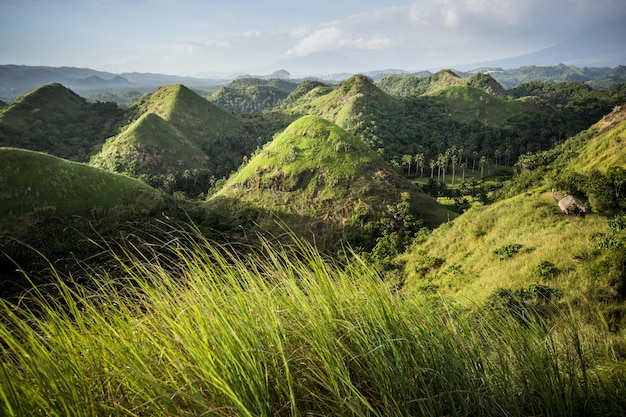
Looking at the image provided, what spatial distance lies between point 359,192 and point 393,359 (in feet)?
188

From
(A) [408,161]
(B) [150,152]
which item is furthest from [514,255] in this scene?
(B) [150,152]

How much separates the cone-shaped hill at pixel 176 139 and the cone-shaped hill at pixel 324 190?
4548cm

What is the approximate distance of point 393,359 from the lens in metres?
2.13

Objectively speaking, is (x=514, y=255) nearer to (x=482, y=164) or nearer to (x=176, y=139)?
(x=482, y=164)

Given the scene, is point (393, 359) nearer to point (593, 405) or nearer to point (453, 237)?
point (593, 405)

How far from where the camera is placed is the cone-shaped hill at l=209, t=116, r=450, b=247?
2122 inches

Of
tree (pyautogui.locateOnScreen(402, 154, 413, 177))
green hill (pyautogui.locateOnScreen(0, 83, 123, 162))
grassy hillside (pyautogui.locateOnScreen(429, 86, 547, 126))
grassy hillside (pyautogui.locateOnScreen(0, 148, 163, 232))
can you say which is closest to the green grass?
grassy hillside (pyautogui.locateOnScreen(0, 148, 163, 232))

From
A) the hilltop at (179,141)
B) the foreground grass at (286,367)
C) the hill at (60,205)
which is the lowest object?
the hill at (60,205)

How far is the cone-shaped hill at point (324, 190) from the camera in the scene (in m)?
53.9

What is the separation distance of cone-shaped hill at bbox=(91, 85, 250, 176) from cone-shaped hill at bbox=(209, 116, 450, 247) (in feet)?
149

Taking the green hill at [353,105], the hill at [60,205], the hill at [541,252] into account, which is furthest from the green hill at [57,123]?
the hill at [541,252]

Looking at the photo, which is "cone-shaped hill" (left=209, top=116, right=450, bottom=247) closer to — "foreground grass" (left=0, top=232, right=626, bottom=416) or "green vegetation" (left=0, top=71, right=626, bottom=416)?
"green vegetation" (left=0, top=71, right=626, bottom=416)

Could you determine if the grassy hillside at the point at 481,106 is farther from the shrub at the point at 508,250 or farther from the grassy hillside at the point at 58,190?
the grassy hillside at the point at 58,190

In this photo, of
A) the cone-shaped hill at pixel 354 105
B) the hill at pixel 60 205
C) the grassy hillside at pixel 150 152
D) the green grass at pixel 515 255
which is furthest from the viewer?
the cone-shaped hill at pixel 354 105
